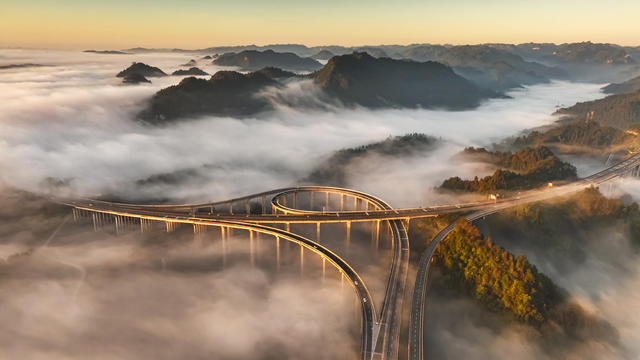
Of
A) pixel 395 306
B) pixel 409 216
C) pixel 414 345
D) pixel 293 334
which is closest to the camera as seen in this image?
pixel 414 345

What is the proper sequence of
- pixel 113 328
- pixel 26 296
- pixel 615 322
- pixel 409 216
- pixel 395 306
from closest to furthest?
1. pixel 395 306
2. pixel 113 328
3. pixel 615 322
4. pixel 26 296
5. pixel 409 216

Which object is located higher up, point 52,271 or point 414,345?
point 414,345

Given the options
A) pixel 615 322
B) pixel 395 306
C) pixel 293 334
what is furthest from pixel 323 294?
pixel 615 322

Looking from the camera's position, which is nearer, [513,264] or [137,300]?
[513,264]

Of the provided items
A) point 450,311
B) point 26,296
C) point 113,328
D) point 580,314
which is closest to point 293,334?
point 450,311

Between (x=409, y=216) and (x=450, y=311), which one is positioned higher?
(x=409, y=216)

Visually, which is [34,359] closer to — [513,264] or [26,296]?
[26,296]

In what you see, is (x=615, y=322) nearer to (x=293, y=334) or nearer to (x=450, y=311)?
(x=450, y=311)

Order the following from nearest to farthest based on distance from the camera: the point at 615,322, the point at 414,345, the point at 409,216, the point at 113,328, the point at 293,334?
the point at 414,345 < the point at 293,334 < the point at 113,328 < the point at 615,322 < the point at 409,216

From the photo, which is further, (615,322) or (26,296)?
(26,296)
